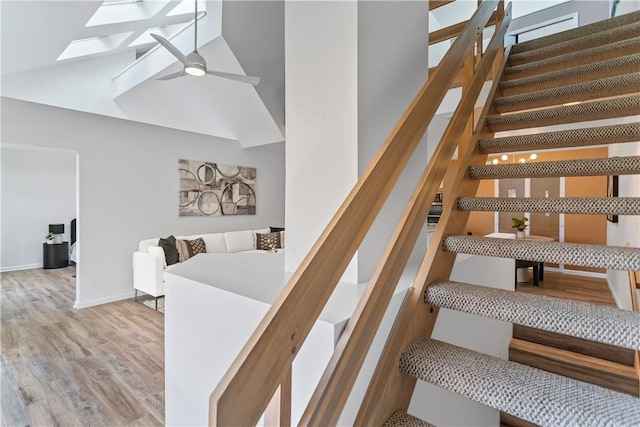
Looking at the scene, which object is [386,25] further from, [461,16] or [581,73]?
[461,16]

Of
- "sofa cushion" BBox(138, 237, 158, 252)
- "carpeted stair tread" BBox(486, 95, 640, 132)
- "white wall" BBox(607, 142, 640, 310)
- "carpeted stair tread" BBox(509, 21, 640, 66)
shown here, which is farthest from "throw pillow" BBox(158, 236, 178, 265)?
"white wall" BBox(607, 142, 640, 310)

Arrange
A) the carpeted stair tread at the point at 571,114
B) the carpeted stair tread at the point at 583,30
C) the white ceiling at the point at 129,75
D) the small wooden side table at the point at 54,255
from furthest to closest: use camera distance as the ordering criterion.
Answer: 1. the small wooden side table at the point at 54,255
2. the white ceiling at the point at 129,75
3. the carpeted stair tread at the point at 583,30
4. the carpeted stair tread at the point at 571,114

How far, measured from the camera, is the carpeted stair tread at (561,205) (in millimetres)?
1302

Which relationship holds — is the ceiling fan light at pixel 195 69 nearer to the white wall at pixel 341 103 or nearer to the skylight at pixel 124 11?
the skylight at pixel 124 11

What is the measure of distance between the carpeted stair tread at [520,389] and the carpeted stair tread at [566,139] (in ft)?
4.14

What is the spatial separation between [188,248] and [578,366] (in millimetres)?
4850

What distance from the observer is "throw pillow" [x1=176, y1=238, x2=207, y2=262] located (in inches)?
195

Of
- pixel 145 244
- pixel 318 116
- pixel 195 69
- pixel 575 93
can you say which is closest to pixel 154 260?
pixel 145 244

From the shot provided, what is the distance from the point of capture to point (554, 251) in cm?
126

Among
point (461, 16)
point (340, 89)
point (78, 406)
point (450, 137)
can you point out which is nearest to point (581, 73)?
point (450, 137)

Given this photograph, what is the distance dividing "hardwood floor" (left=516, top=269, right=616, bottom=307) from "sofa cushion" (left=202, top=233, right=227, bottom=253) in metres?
4.73

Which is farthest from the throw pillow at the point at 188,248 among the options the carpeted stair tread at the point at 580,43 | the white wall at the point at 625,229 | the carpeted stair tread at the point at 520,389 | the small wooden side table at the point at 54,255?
the white wall at the point at 625,229

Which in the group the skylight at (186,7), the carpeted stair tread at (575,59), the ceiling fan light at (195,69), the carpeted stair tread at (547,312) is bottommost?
the carpeted stair tread at (547,312)

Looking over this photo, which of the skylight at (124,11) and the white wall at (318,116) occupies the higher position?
the skylight at (124,11)
